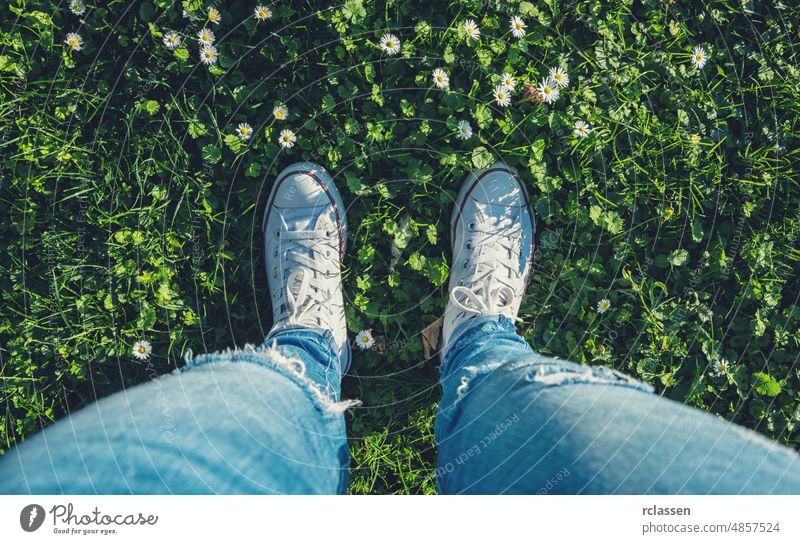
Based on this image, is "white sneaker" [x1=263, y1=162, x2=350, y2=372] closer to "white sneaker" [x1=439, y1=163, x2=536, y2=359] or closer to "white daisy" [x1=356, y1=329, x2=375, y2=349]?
"white daisy" [x1=356, y1=329, x2=375, y2=349]

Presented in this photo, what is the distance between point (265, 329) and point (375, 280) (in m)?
0.35

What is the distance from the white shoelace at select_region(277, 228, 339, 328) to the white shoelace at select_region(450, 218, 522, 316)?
361 millimetres

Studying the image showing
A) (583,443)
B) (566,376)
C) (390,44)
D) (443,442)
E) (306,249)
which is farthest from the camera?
(306,249)

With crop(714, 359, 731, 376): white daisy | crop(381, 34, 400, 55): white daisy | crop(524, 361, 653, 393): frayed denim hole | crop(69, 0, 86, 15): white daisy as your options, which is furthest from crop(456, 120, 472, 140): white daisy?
crop(69, 0, 86, 15): white daisy

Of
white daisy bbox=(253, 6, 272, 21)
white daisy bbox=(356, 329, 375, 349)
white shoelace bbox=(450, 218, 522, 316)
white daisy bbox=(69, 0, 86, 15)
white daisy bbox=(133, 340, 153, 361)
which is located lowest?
white daisy bbox=(356, 329, 375, 349)

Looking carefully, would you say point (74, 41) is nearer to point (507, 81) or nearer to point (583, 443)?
point (507, 81)

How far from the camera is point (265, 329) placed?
1.51 m

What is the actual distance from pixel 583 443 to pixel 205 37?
135 centimetres

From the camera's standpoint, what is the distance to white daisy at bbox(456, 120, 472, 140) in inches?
55.5

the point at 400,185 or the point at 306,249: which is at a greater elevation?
the point at 400,185

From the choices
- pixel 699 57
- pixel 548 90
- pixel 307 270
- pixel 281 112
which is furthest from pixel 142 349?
pixel 699 57

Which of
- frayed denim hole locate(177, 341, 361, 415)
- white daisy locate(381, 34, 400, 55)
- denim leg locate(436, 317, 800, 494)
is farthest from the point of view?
white daisy locate(381, 34, 400, 55)

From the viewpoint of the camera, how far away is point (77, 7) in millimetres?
1417

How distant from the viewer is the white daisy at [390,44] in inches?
55.2
